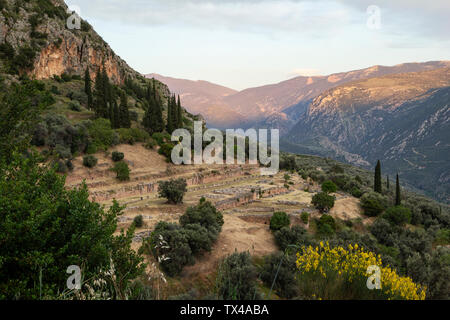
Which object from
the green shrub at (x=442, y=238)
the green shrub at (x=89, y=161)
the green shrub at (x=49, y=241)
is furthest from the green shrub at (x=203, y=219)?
the green shrub at (x=442, y=238)

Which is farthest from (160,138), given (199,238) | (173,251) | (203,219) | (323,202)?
(173,251)

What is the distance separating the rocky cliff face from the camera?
45.6m

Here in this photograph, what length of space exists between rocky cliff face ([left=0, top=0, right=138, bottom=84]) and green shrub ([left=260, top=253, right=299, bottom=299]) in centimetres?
4470

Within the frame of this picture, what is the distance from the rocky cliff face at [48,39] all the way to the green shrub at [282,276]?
44703 millimetres

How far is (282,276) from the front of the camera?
12.2m

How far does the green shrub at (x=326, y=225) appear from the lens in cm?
2364

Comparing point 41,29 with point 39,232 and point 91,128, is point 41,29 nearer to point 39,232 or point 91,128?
point 91,128

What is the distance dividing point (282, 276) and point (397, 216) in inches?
844

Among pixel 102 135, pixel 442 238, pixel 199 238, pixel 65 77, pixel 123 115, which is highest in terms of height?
pixel 65 77

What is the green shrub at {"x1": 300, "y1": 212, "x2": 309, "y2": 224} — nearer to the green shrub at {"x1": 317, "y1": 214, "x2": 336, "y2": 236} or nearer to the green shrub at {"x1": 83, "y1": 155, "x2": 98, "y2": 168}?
the green shrub at {"x1": 317, "y1": 214, "x2": 336, "y2": 236}

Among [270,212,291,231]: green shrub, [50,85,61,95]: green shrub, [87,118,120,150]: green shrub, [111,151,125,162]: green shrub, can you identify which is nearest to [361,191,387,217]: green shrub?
[270,212,291,231]: green shrub

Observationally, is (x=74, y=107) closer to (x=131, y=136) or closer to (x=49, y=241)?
(x=131, y=136)
